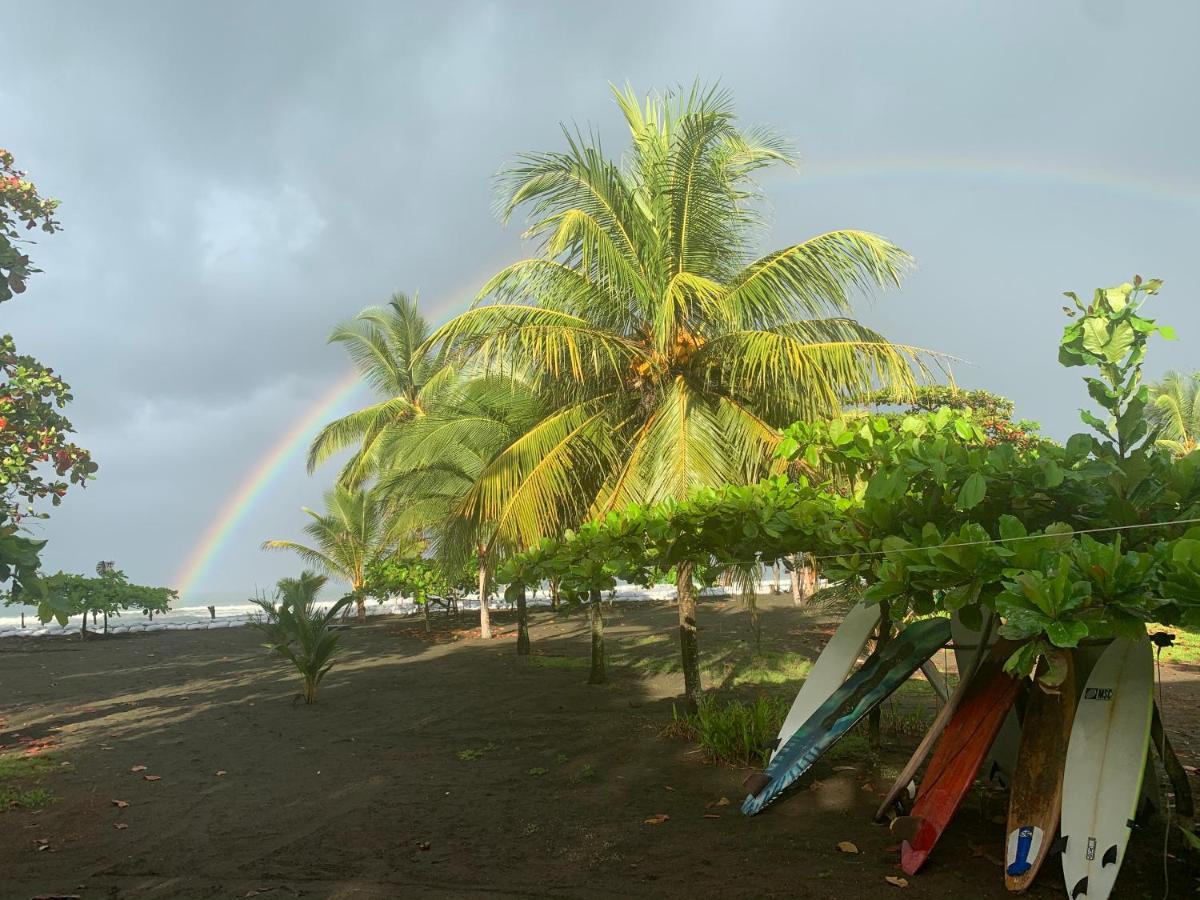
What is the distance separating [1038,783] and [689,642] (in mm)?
4811

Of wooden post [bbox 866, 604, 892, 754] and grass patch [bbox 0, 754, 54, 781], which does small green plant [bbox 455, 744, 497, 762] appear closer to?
wooden post [bbox 866, 604, 892, 754]

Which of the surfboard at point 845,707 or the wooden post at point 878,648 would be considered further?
the wooden post at point 878,648

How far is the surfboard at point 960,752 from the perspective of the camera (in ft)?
13.7

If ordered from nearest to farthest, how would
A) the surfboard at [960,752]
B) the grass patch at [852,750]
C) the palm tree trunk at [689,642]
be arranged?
1. the surfboard at [960,752]
2. the grass patch at [852,750]
3. the palm tree trunk at [689,642]

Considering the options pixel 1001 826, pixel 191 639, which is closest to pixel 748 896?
pixel 1001 826

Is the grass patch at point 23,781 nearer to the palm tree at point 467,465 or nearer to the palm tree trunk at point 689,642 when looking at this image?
the palm tree at point 467,465

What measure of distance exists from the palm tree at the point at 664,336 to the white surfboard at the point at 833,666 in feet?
8.49

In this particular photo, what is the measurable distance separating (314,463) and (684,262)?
17.3m

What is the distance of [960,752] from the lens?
444 cm

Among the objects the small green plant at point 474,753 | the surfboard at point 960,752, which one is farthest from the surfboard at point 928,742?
the small green plant at point 474,753

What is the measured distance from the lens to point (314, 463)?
23.1 metres

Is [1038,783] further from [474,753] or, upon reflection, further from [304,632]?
[304,632]

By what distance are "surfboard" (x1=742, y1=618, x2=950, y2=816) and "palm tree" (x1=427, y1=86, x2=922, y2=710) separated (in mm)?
3131

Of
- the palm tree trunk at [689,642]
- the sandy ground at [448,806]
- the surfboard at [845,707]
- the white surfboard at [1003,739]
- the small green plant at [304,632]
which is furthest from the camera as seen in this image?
the small green plant at [304,632]
